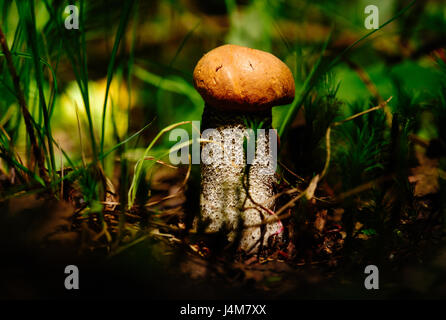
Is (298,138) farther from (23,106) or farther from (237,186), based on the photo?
(23,106)

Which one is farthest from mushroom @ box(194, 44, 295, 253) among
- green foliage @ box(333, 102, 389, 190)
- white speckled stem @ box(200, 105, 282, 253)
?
green foliage @ box(333, 102, 389, 190)

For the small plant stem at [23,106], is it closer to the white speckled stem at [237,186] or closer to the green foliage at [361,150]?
the white speckled stem at [237,186]

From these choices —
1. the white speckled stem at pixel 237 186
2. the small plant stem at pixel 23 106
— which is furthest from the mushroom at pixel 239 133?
the small plant stem at pixel 23 106

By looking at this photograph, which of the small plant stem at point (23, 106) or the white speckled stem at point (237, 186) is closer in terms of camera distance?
the small plant stem at point (23, 106)

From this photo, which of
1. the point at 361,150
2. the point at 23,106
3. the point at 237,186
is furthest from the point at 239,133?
the point at 23,106

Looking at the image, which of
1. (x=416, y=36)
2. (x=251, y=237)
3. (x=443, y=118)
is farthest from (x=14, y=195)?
(x=416, y=36)

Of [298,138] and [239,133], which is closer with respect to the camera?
[239,133]

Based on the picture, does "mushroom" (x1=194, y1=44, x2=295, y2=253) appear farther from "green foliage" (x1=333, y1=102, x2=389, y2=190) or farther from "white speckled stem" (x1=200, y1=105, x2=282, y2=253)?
"green foliage" (x1=333, y1=102, x2=389, y2=190)
